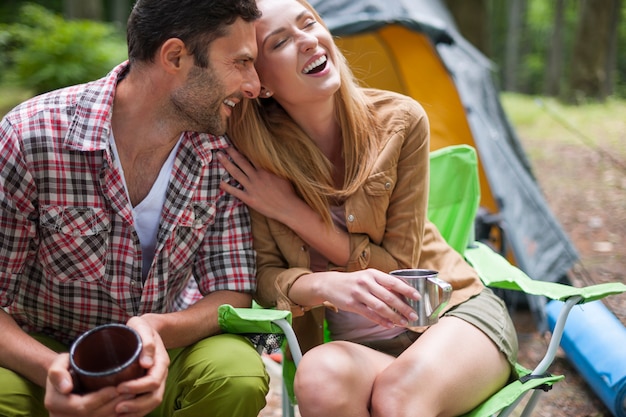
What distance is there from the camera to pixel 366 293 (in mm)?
1976

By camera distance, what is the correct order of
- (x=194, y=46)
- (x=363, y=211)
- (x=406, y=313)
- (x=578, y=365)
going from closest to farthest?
(x=406, y=313) → (x=194, y=46) → (x=363, y=211) → (x=578, y=365)

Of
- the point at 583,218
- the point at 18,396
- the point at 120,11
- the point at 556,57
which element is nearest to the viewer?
the point at 18,396

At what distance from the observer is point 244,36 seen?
2090mm

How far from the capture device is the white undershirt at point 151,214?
2.14m

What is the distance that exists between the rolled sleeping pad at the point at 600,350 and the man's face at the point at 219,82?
5.50 ft

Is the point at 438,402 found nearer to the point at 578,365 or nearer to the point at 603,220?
the point at 578,365

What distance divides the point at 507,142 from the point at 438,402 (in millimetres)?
2831

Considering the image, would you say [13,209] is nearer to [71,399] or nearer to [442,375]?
[71,399]

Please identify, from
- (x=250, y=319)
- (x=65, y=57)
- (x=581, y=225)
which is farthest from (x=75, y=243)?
(x=65, y=57)

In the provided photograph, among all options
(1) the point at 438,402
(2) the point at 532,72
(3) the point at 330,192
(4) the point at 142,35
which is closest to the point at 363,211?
(3) the point at 330,192

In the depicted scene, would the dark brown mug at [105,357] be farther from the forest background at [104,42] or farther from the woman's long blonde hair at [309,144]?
the forest background at [104,42]

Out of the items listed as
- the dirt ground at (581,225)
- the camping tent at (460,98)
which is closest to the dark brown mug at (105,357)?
the dirt ground at (581,225)

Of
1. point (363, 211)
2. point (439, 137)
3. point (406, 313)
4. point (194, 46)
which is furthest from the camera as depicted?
point (439, 137)

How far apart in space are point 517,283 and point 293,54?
1.01 meters
